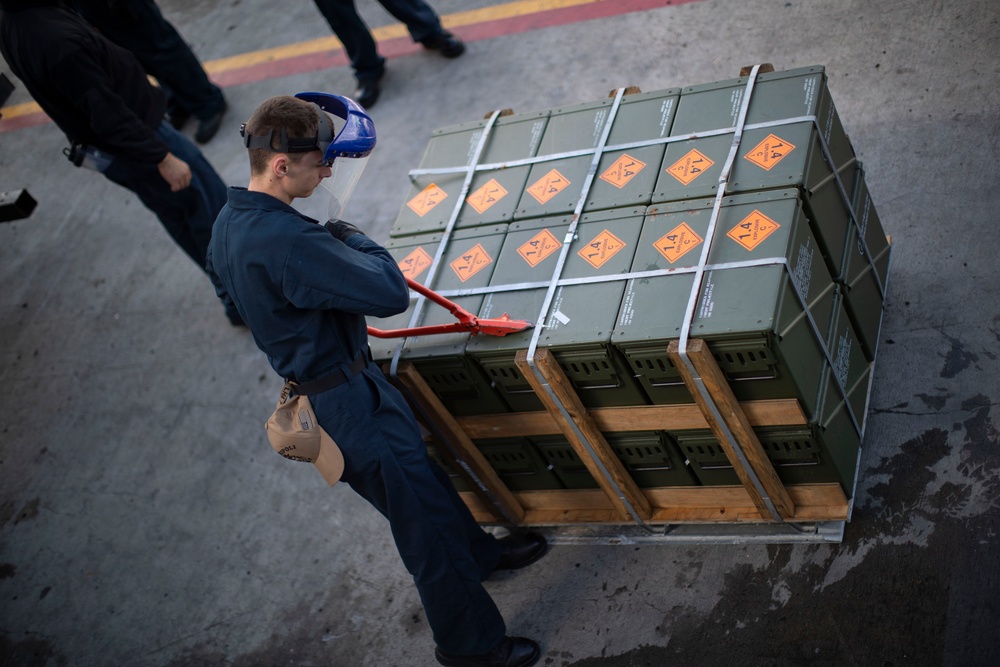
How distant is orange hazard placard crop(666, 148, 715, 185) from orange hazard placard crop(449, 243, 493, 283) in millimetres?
848

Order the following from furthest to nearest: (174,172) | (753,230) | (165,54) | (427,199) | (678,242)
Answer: (165,54)
(174,172)
(427,199)
(678,242)
(753,230)

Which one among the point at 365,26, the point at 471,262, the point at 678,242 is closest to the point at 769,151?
the point at 678,242

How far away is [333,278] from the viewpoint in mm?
3352

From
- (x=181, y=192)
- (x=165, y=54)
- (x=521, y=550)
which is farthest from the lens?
(x=165, y=54)

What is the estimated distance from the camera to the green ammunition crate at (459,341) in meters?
4.00

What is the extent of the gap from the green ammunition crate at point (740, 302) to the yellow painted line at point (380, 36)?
423 cm

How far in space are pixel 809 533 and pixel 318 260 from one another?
2.29 meters

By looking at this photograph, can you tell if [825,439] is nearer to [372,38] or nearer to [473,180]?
[473,180]

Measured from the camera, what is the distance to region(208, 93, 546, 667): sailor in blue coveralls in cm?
337

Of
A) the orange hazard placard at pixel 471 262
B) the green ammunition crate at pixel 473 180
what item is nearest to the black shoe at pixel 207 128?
the green ammunition crate at pixel 473 180

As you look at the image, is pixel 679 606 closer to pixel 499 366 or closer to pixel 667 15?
pixel 499 366

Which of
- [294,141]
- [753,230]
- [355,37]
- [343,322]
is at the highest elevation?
[294,141]

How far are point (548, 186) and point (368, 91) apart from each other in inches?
139

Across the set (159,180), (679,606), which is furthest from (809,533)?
(159,180)
